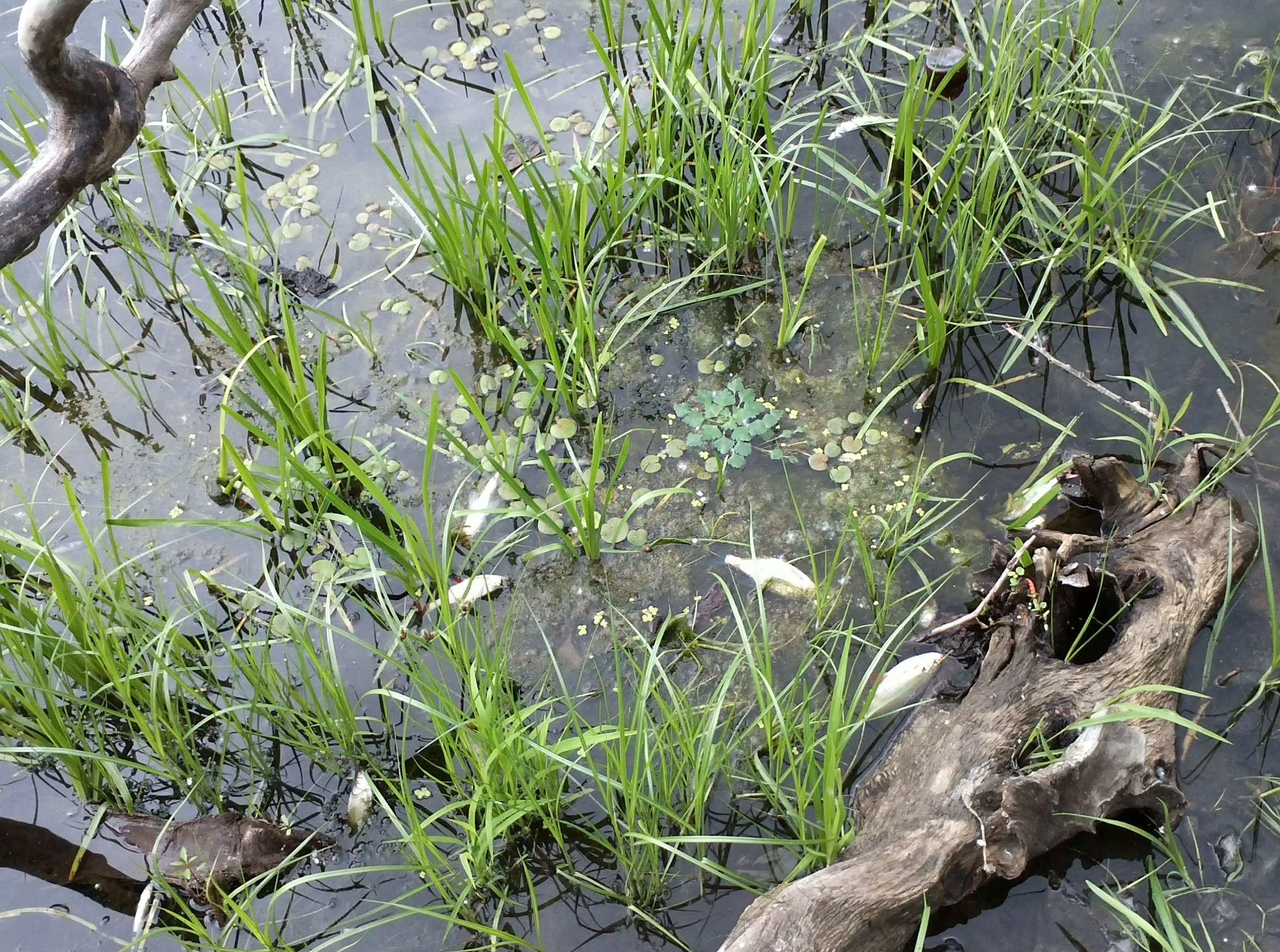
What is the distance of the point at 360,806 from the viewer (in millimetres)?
2146

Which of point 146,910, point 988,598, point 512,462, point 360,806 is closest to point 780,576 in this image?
point 988,598

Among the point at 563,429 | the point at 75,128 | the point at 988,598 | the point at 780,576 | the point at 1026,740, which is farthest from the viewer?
the point at 563,429

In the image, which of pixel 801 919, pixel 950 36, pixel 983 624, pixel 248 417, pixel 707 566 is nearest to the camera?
pixel 801 919

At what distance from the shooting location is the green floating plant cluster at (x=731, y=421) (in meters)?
2.68

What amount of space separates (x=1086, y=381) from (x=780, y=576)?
1016 mm

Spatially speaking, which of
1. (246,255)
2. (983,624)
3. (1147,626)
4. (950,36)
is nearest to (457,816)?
(983,624)

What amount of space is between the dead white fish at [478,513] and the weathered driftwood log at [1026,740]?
1.16m

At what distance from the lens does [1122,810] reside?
2.02 metres

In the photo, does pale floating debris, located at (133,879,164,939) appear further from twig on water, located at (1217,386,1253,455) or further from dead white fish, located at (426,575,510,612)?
twig on water, located at (1217,386,1253,455)

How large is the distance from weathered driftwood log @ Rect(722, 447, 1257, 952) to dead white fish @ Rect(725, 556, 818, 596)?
410mm

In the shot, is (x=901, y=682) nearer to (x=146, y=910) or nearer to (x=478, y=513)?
(x=478, y=513)

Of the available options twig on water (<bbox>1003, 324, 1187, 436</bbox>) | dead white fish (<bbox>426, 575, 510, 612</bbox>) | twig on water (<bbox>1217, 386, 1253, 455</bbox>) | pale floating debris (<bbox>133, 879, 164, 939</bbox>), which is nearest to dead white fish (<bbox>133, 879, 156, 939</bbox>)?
pale floating debris (<bbox>133, 879, 164, 939</bbox>)

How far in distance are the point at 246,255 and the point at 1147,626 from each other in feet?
9.02

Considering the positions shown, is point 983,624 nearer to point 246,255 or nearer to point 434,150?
point 434,150
